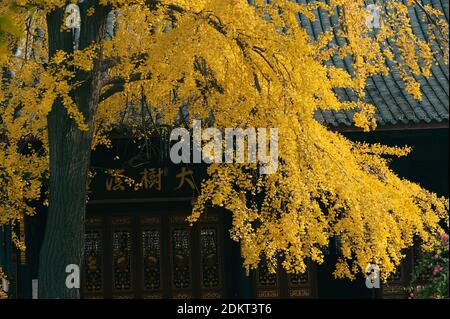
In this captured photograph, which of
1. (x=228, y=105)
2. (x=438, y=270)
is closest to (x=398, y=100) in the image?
(x=438, y=270)

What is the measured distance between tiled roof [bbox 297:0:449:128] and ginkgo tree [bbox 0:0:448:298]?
2.99 m

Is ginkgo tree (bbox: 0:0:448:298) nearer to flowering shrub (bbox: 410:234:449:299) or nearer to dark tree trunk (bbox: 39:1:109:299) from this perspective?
dark tree trunk (bbox: 39:1:109:299)

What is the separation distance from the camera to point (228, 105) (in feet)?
26.6

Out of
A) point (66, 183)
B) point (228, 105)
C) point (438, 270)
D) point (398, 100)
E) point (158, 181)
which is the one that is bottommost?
point (438, 270)

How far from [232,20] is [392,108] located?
501cm

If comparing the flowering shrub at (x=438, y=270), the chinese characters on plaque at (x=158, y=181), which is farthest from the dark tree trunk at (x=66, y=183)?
the chinese characters on plaque at (x=158, y=181)

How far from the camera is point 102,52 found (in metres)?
8.67

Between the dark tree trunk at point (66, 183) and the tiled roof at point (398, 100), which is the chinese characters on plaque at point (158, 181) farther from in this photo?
the dark tree trunk at point (66, 183)

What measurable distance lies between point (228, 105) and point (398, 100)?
5.06m

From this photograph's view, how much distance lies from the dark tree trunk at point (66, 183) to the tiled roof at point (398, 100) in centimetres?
424

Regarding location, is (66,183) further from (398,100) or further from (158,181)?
(398,100)

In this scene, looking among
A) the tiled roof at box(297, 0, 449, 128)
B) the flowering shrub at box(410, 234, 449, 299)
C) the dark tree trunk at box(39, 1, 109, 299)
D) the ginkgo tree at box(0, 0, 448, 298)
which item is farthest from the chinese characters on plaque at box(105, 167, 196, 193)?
the flowering shrub at box(410, 234, 449, 299)

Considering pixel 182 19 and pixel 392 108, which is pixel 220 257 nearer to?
pixel 392 108

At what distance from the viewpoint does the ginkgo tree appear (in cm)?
791
